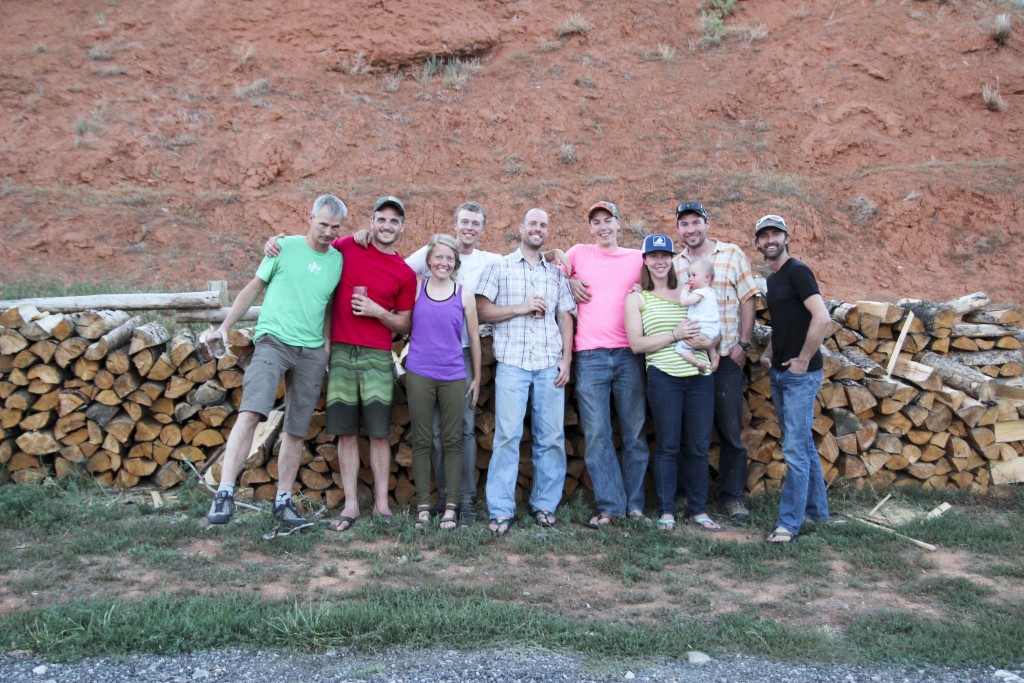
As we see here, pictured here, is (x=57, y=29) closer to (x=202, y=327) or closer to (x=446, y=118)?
(x=446, y=118)

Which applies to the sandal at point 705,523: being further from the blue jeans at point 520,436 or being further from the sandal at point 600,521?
the blue jeans at point 520,436

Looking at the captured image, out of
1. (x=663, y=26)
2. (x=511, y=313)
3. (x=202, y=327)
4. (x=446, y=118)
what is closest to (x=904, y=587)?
(x=511, y=313)

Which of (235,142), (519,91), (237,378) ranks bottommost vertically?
(237,378)

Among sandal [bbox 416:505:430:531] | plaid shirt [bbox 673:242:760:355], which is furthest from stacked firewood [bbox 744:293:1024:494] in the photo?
sandal [bbox 416:505:430:531]

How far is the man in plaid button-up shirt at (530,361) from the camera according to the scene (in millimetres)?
5684

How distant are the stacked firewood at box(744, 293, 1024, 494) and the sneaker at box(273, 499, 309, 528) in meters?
3.27

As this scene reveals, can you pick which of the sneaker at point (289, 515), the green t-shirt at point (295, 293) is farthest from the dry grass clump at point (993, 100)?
the sneaker at point (289, 515)

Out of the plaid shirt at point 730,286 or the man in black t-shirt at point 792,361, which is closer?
the man in black t-shirt at point 792,361

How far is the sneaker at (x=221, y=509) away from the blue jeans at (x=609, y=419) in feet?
7.72

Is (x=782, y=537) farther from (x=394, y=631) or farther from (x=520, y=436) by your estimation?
(x=394, y=631)

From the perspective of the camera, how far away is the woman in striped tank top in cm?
557

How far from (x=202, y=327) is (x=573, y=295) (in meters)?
4.60

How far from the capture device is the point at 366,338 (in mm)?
5598

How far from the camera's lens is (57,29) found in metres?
19.3
